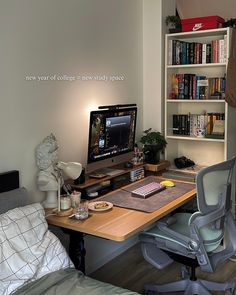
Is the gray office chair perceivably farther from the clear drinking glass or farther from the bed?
the bed

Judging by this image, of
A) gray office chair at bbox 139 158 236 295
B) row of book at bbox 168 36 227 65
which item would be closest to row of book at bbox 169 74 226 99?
row of book at bbox 168 36 227 65

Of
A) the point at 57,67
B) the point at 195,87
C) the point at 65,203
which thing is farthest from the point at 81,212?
the point at 195,87

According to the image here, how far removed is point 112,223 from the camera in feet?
7.11

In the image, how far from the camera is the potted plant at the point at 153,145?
10.9 feet

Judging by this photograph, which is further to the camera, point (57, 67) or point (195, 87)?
point (195, 87)

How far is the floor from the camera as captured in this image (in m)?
2.91

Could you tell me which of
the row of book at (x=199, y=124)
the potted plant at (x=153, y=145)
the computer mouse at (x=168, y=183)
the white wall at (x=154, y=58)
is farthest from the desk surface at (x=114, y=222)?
the white wall at (x=154, y=58)

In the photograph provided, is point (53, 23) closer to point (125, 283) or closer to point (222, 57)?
point (222, 57)

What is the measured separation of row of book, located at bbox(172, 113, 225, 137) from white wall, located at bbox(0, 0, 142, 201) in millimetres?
581

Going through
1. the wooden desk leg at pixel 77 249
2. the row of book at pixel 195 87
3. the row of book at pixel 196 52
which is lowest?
the wooden desk leg at pixel 77 249

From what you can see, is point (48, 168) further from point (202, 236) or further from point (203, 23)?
point (203, 23)

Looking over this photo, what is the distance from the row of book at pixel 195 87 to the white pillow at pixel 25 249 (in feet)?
6.47

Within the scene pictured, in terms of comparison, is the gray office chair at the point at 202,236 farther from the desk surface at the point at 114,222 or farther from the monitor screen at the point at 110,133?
the monitor screen at the point at 110,133

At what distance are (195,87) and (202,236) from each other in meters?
1.59
